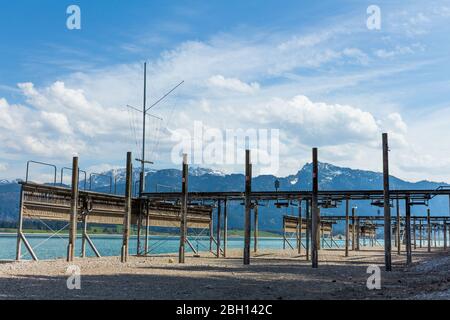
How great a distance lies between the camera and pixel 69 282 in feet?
72.7

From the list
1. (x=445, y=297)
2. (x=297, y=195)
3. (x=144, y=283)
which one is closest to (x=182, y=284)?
(x=144, y=283)

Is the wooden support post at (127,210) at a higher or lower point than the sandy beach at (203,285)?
higher

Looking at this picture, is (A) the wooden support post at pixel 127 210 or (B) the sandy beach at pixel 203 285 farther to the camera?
(A) the wooden support post at pixel 127 210

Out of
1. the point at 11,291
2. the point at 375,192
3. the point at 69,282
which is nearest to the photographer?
the point at 11,291

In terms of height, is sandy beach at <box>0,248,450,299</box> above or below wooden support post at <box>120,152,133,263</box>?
below

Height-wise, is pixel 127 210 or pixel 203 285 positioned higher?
pixel 127 210

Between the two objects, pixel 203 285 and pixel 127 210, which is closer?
pixel 203 285

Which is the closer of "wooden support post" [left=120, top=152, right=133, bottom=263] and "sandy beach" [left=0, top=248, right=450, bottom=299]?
"sandy beach" [left=0, top=248, right=450, bottom=299]

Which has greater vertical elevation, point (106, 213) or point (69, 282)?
point (106, 213)
